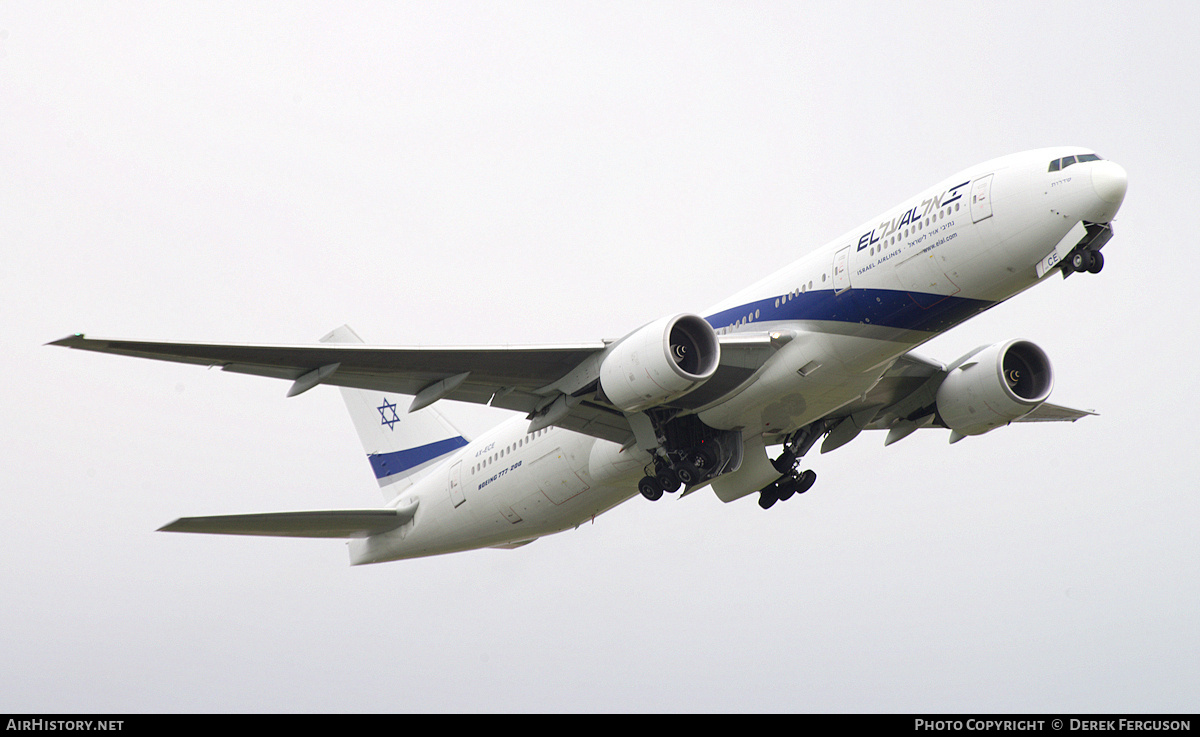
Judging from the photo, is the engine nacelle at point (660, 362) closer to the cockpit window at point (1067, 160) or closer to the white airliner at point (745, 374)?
the white airliner at point (745, 374)

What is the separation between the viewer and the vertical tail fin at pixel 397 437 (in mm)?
28281

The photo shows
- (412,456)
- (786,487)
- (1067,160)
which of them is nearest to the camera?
(1067,160)

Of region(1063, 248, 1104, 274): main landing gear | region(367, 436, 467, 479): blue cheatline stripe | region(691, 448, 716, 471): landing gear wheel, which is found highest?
region(367, 436, 467, 479): blue cheatline stripe

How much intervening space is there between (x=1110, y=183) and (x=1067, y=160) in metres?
0.84

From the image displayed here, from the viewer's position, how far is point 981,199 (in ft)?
57.6

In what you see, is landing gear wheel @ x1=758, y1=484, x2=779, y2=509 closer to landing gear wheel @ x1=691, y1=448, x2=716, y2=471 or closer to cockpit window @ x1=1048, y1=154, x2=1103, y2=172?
landing gear wheel @ x1=691, y1=448, x2=716, y2=471

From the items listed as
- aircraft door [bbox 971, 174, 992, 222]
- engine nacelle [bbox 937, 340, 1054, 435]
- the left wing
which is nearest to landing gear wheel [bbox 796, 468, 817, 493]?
engine nacelle [bbox 937, 340, 1054, 435]

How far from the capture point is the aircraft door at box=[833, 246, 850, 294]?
62.2ft

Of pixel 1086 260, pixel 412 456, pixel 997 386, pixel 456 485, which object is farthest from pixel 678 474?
pixel 412 456

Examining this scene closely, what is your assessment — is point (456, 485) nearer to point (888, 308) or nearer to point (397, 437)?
point (397, 437)

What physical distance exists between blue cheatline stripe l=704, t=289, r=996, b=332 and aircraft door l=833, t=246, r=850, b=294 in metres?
0.11

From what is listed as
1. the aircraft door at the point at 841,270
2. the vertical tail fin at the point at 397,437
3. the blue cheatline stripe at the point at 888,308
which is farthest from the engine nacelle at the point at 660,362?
the vertical tail fin at the point at 397,437

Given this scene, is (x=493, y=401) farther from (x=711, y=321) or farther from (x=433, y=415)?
(x=433, y=415)

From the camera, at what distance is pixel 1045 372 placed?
22.8 meters
